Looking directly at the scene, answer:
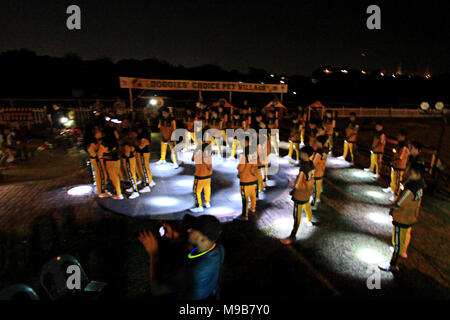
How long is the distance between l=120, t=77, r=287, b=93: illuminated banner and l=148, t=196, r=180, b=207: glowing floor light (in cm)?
1014

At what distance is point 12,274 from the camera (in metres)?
4.32

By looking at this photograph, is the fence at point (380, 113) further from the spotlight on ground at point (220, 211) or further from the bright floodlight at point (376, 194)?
the spotlight on ground at point (220, 211)

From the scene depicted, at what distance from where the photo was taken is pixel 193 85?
17203 millimetres

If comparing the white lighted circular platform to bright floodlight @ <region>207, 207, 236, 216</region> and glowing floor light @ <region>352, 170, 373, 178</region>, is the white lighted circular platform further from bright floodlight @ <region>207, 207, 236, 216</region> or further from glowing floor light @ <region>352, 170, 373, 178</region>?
glowing floor light @ <region>352, 170, 373, 178</region>

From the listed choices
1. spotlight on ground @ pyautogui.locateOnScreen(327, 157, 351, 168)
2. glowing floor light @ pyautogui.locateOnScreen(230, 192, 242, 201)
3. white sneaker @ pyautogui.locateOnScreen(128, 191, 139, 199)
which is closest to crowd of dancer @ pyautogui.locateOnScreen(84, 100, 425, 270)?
white sneaker @ pyautogui.locateOnScreen(128, 191, 139, 199)

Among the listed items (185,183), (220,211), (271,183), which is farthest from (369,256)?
(185,183)

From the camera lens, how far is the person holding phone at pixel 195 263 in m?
2.34

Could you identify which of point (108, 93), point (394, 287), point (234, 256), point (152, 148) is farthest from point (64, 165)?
point (108, 93)

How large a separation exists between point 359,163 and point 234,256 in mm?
8438

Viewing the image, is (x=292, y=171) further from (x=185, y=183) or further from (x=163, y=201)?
(x=163, y=201)

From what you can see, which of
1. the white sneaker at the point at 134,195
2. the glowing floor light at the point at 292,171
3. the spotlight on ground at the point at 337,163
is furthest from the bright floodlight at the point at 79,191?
the spotlight on ground at the point at 337,163

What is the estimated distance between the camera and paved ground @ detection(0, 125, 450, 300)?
163 inches

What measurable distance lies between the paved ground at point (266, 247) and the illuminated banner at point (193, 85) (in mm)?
9325

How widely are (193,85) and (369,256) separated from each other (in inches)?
570
